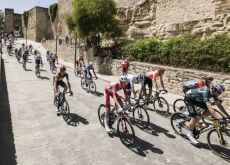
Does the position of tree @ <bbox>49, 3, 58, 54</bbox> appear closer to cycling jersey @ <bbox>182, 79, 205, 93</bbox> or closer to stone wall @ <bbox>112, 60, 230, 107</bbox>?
stone wall @ <bbox>112, 60, 230, 107</bbox>

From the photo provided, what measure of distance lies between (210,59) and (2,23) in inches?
2414

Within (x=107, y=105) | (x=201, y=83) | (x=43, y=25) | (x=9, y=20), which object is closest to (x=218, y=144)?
(x=201, y=83)

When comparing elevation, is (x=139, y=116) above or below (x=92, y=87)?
below

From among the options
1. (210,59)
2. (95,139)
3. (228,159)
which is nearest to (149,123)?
(95,139)

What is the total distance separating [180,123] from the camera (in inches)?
353

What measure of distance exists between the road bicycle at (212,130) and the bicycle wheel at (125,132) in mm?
1668

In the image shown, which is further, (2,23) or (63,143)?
(2,23)

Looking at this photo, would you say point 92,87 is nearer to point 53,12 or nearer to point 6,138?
point 6,138

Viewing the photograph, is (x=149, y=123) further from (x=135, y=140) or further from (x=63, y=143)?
(x=63, y=143)

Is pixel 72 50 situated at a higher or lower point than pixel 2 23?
lower

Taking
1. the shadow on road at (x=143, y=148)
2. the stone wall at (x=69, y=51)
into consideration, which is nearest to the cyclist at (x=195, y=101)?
the shadow on road at (x=143, y=148)

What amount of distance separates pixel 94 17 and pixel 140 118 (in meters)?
15.1

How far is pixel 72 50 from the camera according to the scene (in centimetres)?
2986

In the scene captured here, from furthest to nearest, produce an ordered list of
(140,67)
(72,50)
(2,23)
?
(2,23) → (72,50) → (140,67)
